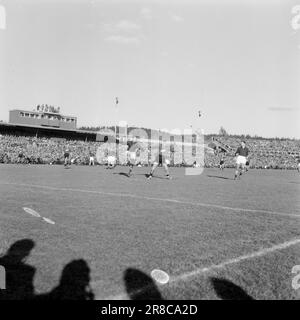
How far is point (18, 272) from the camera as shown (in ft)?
16.0

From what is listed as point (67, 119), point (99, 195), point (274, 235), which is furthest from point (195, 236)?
point (67, 119)

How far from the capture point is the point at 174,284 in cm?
456

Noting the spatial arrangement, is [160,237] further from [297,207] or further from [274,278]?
[297,207]

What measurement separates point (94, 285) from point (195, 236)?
9.53ft

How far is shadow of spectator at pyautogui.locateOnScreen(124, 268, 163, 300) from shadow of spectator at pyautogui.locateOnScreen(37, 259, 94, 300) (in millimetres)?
436

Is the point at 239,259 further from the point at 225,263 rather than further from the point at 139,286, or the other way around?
the point at 139,286

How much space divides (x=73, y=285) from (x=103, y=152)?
43500 millimetres

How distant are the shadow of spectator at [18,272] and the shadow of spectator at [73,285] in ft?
0.87

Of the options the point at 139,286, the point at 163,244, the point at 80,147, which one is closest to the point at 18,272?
the point at 139,286

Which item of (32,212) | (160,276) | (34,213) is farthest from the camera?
(32,212)

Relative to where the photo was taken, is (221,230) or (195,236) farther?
(221,230)

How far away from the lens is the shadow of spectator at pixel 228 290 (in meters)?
4.29

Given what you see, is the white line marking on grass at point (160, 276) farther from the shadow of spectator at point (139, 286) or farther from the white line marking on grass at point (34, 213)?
the white line marking on grass at point (34, 213)
